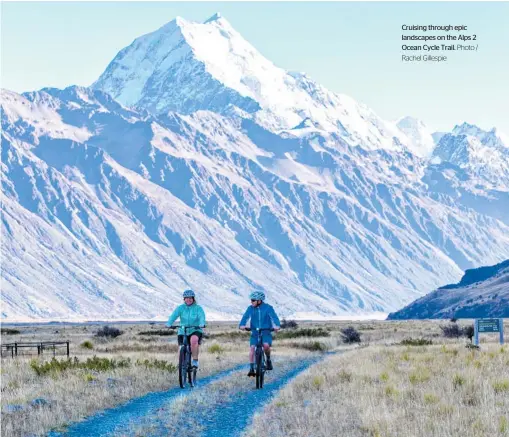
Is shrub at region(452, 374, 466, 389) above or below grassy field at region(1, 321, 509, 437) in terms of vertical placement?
above

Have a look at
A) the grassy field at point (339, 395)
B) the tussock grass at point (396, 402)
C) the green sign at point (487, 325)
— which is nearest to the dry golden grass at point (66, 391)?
the grassy field at point (339, 395)

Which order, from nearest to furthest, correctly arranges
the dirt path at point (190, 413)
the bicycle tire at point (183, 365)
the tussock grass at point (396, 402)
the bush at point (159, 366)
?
the tussock grass at point (396, 402) → the dirt path at point (190, 413) → the bicycle tire at point (183, 365) → the bush at point (159, 366)

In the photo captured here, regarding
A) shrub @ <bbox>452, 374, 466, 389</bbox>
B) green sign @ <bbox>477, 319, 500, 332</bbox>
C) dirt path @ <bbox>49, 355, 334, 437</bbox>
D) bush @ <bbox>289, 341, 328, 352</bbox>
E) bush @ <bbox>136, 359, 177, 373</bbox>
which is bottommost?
bush @ <bbox>289, 341, 328, 352</bbox>

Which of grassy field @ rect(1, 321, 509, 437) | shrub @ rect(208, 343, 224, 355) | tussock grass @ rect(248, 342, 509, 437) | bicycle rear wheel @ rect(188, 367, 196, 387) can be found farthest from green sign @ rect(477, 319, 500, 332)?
bicycle rear wheel @ rect(188, 367, 196, 387)

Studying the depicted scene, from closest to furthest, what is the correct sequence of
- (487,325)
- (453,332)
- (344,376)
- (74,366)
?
(344,376)
(74,366)
(487,325)
(453,332)

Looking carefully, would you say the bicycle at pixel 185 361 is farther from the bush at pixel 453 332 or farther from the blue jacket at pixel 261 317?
the bush at pixel 453 332

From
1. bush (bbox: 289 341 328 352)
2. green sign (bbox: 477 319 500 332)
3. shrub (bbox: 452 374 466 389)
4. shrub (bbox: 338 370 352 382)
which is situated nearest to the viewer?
shrub (bbox: 452 374 466 389)

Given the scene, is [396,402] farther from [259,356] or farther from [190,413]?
[259,356]

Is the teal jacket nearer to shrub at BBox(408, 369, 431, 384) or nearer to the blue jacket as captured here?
the blue jacket

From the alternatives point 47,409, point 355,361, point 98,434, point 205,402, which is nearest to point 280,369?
point 355,361

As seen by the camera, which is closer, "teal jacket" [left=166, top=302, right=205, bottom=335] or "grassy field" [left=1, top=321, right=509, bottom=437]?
"grassy field" [left=1, top=321, right=509, bottom=437]

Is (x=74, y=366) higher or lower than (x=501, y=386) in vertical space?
lower

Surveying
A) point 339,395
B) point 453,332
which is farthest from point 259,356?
point 453,332

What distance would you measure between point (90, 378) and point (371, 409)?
34.9 feet
